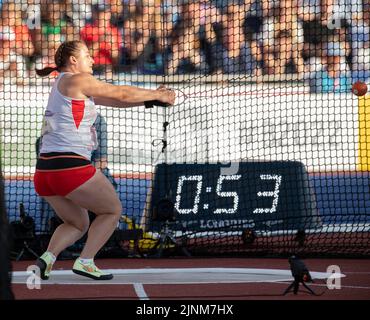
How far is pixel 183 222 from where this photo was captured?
12.2 metres

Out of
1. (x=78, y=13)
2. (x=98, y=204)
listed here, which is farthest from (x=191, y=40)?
(x=98, y=204)

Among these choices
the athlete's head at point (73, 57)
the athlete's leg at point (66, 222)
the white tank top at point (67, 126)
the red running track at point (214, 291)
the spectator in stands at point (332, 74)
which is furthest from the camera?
the spectator in stands at point (332, 74)

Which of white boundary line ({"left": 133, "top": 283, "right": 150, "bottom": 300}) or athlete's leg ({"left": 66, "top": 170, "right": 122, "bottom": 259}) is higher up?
athlete's leg ({"left": 66, "top": 170, "right": 122, "bottom": 259})

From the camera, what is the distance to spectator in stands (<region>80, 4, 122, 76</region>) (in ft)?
45.5

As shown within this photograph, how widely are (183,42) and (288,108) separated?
1.67m

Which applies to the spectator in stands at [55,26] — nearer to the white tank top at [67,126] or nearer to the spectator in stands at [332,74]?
the spectator in stands at [332,74]

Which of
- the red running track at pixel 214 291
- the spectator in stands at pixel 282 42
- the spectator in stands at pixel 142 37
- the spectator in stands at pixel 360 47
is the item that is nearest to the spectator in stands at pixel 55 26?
the spectator in stands at pixel 142 37

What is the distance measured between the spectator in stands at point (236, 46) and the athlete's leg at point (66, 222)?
594 cm

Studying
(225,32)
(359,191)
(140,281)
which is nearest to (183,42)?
(225,32)

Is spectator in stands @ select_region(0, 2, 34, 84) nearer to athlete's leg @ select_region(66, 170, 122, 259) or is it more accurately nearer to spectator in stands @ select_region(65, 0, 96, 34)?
spectator in stands @ select_region(65, 0, 96, 34)

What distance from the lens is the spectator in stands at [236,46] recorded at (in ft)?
45.4

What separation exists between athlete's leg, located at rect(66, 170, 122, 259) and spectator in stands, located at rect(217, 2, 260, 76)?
19.5 ft

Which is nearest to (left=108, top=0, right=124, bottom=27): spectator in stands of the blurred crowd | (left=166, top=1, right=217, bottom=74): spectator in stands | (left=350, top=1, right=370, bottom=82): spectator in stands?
the blurred crowd

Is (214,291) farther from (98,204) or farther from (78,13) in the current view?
(78,13)
